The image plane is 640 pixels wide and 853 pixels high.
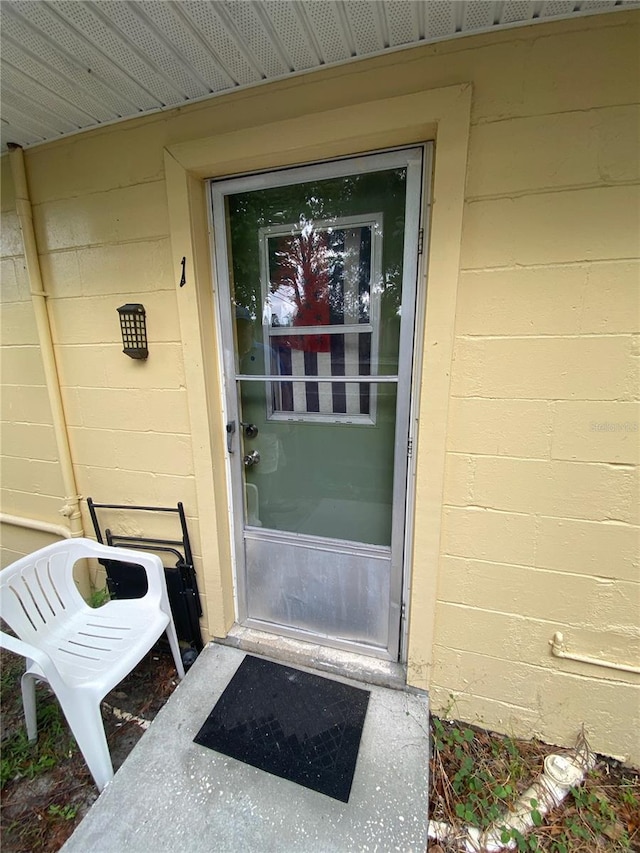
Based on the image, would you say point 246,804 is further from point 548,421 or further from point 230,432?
point 548,421

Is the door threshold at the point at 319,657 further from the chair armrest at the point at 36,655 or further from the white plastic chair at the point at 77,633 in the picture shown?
the chair armrest at the point at 36,655

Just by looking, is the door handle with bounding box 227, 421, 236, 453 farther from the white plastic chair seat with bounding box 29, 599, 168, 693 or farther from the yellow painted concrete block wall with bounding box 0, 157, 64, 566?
the yellow painted concrete block wall with bounding box 0, 157, 64, 566

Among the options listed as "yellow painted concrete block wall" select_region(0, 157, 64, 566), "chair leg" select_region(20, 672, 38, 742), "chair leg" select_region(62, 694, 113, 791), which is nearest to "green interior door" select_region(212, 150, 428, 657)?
"chair leg" select_region(62, 694, 113, 791)

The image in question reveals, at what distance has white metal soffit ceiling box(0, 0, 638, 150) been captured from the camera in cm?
94

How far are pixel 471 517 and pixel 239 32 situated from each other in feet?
6.08

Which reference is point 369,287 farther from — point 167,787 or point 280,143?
point 167,787

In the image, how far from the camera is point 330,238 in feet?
4.75

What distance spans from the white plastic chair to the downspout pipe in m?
0.36

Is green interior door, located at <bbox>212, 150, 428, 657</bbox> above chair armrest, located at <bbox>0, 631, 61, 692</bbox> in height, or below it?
above

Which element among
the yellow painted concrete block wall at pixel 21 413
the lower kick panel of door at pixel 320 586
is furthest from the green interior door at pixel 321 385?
the yellow painted concrete block wall at pixel 21 413

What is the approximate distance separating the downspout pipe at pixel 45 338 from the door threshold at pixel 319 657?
117 centimetres

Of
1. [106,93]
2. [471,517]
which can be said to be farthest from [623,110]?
[106,93]

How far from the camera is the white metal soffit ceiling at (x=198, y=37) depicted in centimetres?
94

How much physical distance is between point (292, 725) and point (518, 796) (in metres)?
0.92
